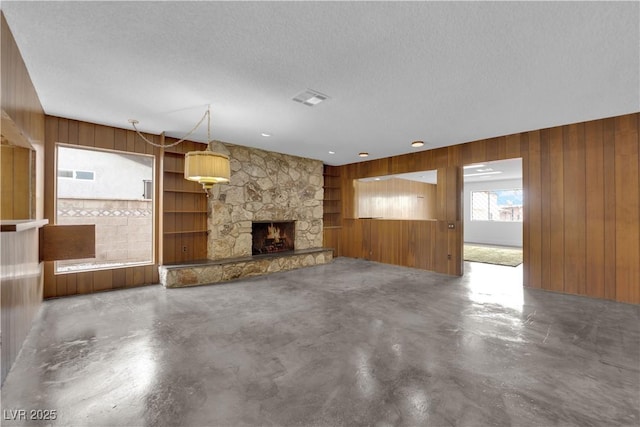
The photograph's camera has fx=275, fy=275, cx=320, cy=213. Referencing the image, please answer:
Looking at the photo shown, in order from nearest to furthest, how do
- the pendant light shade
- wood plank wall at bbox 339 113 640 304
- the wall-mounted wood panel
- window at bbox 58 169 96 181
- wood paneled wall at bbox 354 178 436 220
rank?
the pendant light shade → the wall-mounted wood panel → wood plank wall at bbox 339 113 640 304 → window at bbox 58 169 96 181 → wood paneled wall at bbox 354 178 436 220

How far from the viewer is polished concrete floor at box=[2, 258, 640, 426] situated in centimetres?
155

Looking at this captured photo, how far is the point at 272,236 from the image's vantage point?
6121 mm

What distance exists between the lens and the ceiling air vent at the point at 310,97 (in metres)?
2.90

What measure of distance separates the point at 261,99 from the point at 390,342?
2.78 meters

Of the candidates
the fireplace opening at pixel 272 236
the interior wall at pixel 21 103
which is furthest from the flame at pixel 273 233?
the interior wall at pixel 21 103

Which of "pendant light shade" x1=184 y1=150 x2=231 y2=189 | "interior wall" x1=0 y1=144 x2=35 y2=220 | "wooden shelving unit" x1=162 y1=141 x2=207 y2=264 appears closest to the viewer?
"interior wall" x1=0 y1=144 x2=35 y2=220

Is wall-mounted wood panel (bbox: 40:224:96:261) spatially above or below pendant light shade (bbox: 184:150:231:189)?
below

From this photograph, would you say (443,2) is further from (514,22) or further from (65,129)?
(65,129)

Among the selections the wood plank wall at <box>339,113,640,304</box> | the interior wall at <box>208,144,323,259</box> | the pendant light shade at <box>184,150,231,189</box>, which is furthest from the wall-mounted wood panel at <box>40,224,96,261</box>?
the wood plank wall at <box>339,113,640,304</box>

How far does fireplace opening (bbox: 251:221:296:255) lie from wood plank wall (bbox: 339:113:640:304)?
3949 millimetres

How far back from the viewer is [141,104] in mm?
3205

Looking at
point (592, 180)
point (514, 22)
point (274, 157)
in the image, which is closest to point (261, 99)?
point (514, 22)

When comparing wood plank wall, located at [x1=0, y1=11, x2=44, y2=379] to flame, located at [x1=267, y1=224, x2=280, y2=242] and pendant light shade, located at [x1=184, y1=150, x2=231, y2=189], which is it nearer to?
pendant light shade, located at [x1=184, y1=150, x2=231, y2=189]

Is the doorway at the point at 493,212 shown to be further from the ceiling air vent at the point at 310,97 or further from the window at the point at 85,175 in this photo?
the window at the point at 85,175
